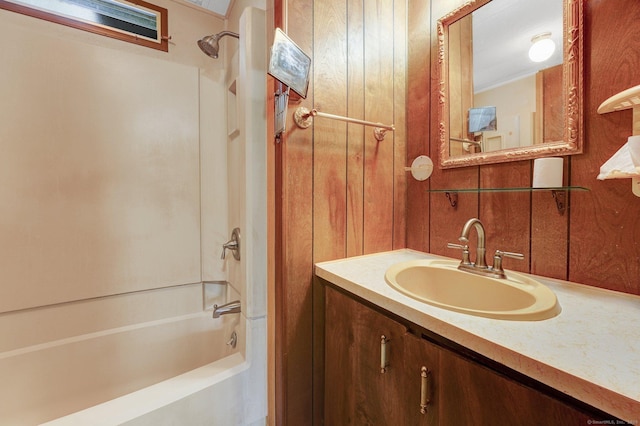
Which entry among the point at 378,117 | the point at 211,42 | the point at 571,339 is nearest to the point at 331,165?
the point at 378,117

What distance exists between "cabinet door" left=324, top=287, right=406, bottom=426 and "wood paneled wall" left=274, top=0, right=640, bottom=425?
111mm

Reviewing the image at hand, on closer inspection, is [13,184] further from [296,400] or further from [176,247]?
[296,400]

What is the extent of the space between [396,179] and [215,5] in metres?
1.70

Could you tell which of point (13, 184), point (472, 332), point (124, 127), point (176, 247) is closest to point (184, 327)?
point (176, 247)

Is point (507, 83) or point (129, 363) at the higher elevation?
point (507, 83)

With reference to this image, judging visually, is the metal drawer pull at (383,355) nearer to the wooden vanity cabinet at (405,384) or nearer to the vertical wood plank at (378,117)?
the wooden vanity cabinet at (405,384)

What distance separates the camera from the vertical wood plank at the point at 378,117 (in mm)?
1135

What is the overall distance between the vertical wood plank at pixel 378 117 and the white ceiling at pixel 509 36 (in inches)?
14.2

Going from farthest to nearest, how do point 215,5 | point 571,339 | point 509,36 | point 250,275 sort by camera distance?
point 215,5 → point 250,275 → point 509,36 → point 571,339

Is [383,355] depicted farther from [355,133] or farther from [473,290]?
[355,133]

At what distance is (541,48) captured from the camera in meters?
0.84

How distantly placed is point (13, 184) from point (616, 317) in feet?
7.62

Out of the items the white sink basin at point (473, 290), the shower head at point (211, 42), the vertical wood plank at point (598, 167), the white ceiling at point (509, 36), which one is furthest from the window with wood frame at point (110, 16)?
the vertical wood plank at point (598, 167)

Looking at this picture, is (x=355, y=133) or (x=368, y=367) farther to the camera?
(x=355, y=133)
